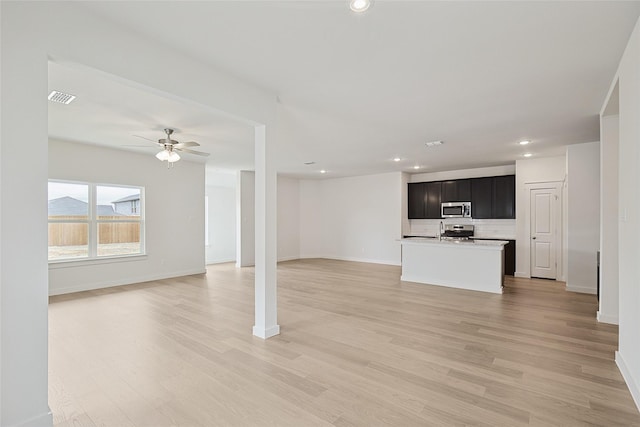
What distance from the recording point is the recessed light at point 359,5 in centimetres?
187

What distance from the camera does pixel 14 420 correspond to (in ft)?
5.43

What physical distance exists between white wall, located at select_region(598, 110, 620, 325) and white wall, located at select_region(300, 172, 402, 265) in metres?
5.06

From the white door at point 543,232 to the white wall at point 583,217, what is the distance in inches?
44.9

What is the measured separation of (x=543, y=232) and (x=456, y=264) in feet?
8.22

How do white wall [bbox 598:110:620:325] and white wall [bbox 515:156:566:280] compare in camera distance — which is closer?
Result: white wall [bbox 598:110:620:325]

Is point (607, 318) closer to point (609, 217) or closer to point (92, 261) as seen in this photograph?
point (609, 217)

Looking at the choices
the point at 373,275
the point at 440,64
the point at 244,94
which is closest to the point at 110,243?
the point at 244,94

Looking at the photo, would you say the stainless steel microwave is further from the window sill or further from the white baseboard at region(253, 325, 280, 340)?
the window sill

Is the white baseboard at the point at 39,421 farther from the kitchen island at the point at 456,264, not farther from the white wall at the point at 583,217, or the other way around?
the white wall at the point at 583,217

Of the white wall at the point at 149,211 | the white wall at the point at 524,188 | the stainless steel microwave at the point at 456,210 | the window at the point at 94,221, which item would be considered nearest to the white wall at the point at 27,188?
the white wall at the point at 149,211

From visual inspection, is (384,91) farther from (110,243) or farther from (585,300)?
(110,243)

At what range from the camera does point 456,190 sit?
812 cm

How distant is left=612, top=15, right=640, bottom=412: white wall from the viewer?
208 centimetres

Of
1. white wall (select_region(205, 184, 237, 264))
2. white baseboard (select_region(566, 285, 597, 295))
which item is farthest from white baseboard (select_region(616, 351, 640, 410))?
white wall (select_region(205, 184, 237, 264))
